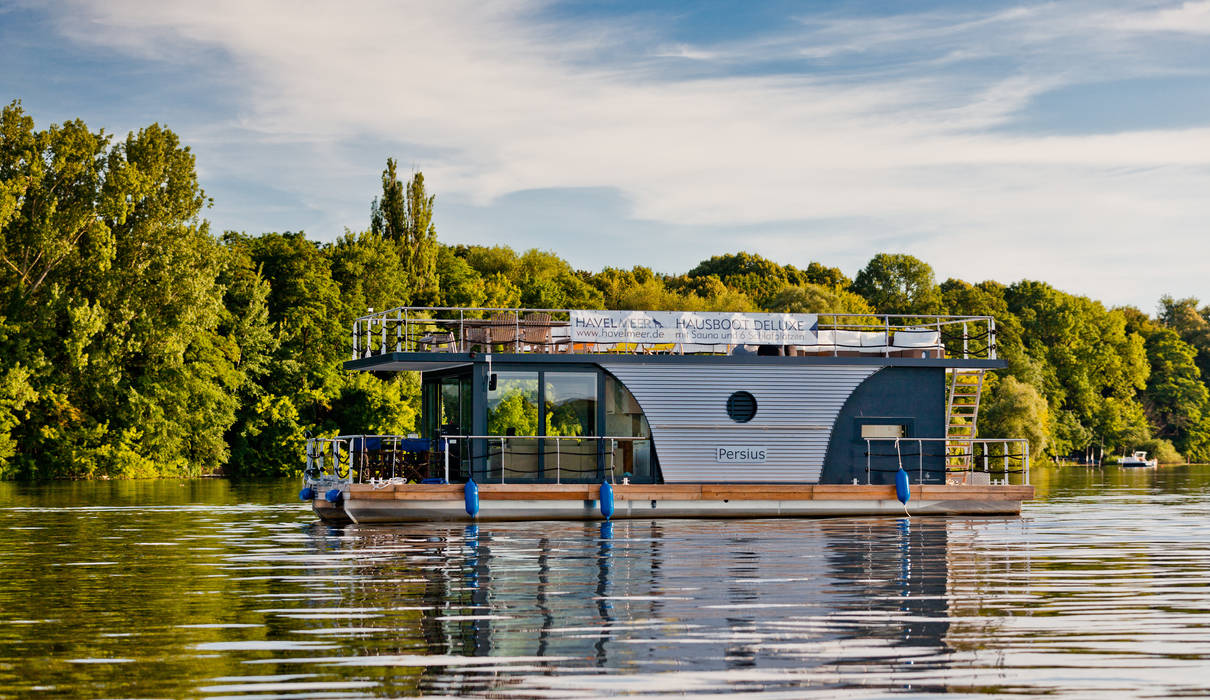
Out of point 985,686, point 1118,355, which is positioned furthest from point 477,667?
point 1118,355

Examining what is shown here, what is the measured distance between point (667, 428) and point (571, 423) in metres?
1.97

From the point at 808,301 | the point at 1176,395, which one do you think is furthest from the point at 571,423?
the point at 1176,395

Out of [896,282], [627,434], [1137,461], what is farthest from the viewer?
[896,282]

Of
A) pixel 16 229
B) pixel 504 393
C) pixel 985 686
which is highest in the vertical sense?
pixel 16 229

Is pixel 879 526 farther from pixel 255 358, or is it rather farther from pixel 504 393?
pixel 255 358

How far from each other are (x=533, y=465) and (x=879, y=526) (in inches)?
275

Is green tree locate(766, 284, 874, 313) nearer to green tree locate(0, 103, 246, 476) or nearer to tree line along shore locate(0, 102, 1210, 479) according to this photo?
tree line along shore locate(0, 102, 1210, 479)

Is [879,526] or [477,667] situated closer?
[477,667]

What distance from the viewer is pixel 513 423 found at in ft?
94.4

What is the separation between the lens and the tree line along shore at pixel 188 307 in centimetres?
6162

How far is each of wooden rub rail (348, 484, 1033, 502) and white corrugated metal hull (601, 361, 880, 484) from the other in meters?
0.57

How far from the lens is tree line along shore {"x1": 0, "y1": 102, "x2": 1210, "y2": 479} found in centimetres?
6162

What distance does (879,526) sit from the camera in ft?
92.1

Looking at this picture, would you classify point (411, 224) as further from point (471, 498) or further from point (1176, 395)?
point (1176, 395)
